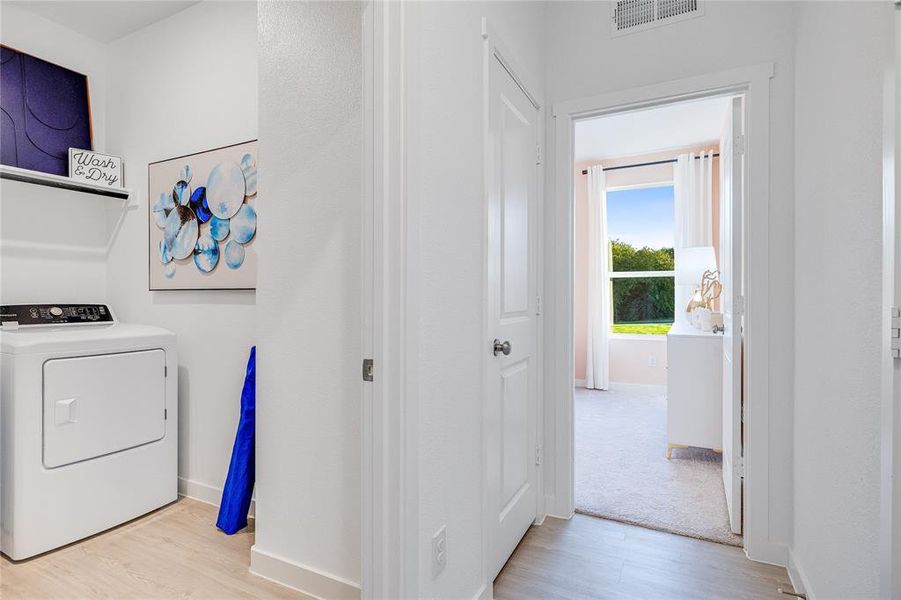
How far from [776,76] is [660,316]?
3.98 meters

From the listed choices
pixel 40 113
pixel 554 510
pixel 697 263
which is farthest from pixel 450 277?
pixel 697 263

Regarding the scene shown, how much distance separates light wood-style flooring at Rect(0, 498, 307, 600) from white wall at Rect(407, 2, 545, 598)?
756 mm

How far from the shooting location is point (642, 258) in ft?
18.5

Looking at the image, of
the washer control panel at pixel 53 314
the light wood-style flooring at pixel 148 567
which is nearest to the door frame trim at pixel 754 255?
the light wood-style flooring at pixel 148 567

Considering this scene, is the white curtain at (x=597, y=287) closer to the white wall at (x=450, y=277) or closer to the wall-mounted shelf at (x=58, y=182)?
the white wall at (x=450, y=277)

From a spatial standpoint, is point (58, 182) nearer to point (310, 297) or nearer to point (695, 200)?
point (310, 297)

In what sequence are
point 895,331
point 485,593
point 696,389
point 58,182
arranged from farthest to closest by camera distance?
1. point 696,389
2. point 58,182
3. point 485,593
4. point 895,331

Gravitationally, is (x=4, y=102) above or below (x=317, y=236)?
above

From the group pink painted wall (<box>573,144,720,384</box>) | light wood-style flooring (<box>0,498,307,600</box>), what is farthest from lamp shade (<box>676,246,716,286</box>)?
light wood-style flooring (<box>0,498,307,600</box>)

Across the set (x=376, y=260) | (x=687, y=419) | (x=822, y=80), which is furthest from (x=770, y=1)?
(x=687, y=419)

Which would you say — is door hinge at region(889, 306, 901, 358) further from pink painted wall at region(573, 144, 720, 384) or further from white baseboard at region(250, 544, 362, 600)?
pink painted wall at region(573, 144, 720, 384)

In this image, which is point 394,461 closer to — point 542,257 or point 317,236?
point 317,236

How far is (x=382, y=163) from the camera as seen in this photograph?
125cm

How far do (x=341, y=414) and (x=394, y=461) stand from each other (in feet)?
1.51
